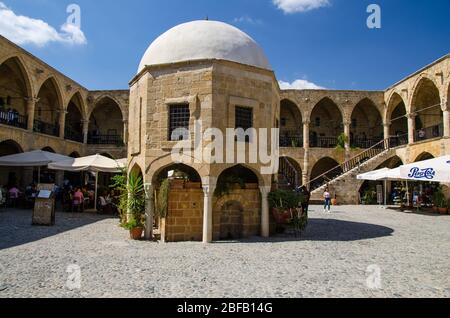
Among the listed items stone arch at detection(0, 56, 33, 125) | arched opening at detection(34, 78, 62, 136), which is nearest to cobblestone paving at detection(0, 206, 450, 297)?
stone arch at detection(0, 56, 33, 125)

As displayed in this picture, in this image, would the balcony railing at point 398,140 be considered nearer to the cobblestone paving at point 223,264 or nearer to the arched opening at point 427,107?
the arched opening at point 427,107

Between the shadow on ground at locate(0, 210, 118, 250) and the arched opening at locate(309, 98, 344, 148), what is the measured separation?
802 inches

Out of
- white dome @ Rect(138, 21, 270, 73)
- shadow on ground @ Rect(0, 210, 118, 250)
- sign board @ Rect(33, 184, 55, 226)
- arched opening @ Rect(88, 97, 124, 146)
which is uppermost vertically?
arched opening @ Rect(88, 97, 124, 146)

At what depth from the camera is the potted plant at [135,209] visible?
8977mm

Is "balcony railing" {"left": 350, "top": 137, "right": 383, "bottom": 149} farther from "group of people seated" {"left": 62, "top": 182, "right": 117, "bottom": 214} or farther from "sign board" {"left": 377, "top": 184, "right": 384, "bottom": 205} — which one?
"group of people seated" {"left": 62, "top": 182, "right": 117, "bottom": 214}

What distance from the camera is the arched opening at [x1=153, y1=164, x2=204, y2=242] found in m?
8.70

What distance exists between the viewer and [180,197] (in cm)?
887

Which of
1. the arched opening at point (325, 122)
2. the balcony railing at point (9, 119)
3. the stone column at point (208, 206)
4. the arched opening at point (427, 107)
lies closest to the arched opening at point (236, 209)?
the stone column at point (208, 206)

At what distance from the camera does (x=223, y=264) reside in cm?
639

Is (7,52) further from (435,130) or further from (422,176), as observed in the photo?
(435,130)

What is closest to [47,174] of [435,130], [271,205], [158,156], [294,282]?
[158,156]

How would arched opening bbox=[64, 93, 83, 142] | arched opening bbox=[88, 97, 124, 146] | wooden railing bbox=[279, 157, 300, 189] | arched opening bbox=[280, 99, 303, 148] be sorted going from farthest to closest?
arched opening bbox=[88, 97, 124, 146]
arched opening bbox=[280, 99, 303, 148]
arched opening bbox=[64, 93, 83, 142]
wooden railing bbox=[279, 157, 300, 189]

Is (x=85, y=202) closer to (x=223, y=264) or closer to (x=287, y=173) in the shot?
(x=223, y=264)

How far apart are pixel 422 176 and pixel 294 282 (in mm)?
7233
